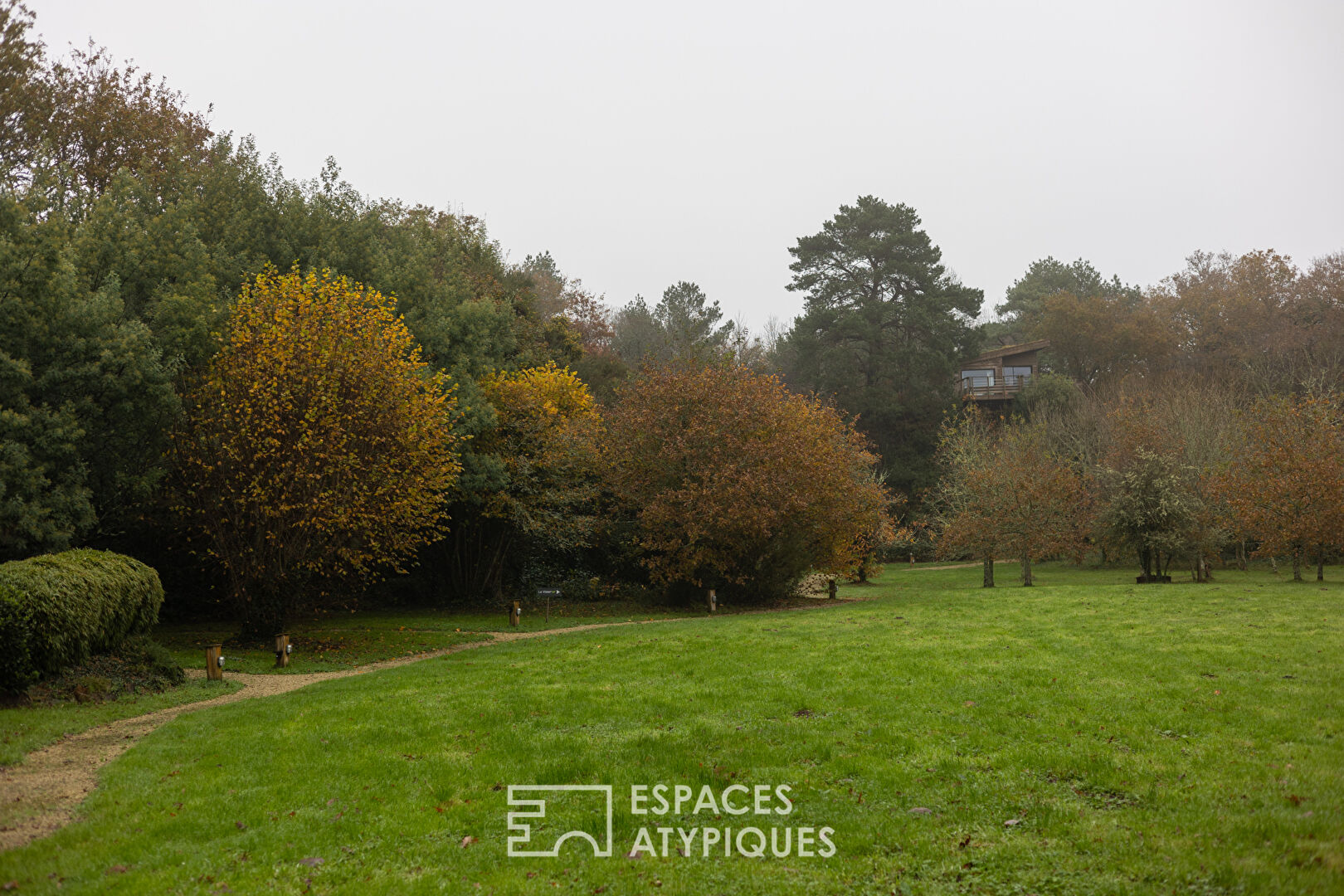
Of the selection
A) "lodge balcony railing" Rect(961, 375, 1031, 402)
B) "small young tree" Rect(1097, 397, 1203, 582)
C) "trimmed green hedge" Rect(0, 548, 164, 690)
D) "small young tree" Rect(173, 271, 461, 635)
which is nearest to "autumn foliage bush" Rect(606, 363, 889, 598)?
"small young tree" Rect(173, 271, 461, 635)

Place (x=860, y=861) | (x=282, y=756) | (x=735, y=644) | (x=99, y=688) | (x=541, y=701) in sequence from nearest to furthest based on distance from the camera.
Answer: (x=860, y=861), (x=282, y=756), (x=541, y=701), (x=99, y=688), (x=735, y=644)

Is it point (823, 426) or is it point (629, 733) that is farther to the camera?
point (823, 426)

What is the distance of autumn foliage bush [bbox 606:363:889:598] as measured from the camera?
25406 mm

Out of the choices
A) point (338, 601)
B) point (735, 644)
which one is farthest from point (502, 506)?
point (735, 644)

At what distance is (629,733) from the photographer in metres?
9.72

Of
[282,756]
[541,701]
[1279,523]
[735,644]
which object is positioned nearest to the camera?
[282,756]

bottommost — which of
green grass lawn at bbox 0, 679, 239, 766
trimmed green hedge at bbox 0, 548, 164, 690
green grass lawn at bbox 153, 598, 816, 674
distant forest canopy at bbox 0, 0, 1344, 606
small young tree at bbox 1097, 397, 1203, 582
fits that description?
green grass lawn at bbox 153, 598, 816, 674

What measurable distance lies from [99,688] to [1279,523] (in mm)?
30888

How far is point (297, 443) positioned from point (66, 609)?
18.2 feet

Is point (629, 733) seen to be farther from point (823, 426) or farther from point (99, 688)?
point (823, 426)

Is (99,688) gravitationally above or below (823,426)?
below

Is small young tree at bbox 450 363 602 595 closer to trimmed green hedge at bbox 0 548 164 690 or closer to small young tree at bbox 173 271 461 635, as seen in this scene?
small young tree at bbox 173 271 461 635

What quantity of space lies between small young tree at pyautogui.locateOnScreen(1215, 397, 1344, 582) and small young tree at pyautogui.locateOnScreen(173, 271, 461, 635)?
25.2 meters

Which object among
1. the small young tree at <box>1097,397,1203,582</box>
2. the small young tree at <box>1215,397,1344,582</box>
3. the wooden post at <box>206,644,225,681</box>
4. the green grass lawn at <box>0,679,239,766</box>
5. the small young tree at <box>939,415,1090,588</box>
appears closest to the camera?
the green grass lawn at <box>0,679,239,766</box>
